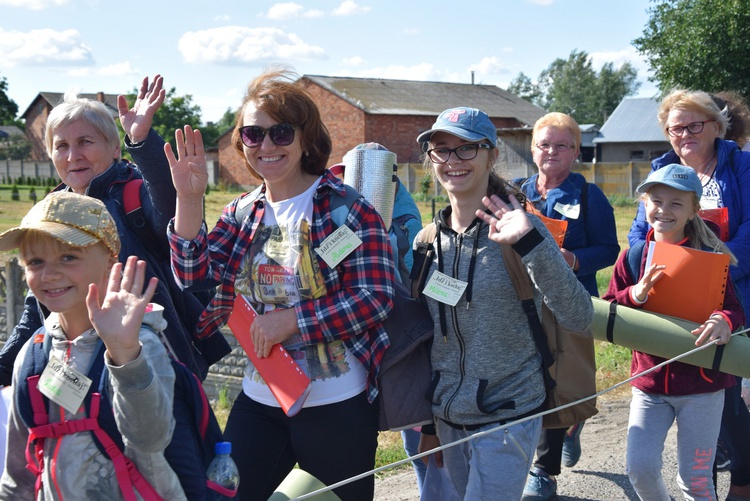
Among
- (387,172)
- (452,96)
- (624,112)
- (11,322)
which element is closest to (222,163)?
(452,96)

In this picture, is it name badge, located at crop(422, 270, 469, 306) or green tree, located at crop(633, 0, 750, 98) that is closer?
name badge, located at crop(422, 270, 469, 306)

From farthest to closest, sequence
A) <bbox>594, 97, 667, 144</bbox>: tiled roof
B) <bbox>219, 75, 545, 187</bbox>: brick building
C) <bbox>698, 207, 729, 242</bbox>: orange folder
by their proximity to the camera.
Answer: <bbox>594, 97, 667, 144</bbox>: tiled roof, <bbox>219, 75, 545, 187</bbox>: brick building, <bbox>698, 207, 729, 242</bbox>: orange folder

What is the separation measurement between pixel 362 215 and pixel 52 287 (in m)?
1.17

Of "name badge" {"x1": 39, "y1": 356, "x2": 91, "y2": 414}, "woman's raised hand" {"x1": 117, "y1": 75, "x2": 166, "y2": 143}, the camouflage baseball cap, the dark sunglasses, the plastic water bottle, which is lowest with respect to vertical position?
the plastic water bottle

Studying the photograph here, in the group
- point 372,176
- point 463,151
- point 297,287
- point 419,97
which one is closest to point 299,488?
point 297,287

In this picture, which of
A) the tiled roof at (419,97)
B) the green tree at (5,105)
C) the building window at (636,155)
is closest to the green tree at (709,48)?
the tiled roof at (419,97)

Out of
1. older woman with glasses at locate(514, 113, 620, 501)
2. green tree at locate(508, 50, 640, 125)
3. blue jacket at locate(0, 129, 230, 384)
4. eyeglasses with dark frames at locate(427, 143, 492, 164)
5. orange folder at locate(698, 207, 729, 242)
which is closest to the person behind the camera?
blue jacket at locate(0, 129, 230, 384)

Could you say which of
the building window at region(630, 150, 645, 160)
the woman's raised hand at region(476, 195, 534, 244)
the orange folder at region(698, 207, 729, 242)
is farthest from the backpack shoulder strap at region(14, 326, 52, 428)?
the building window at region(630, 150, 645, 160)

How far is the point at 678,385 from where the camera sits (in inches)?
139

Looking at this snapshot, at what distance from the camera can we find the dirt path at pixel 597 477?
14.8 feet

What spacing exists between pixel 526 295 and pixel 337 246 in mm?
735

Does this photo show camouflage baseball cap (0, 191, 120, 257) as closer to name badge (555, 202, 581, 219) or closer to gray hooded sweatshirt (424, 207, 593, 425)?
gray hooded sweatshirt (424, 207, 593, 425)

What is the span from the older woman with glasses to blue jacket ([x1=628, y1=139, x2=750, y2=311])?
1.02 feet

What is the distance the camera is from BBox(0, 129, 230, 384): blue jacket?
2.87 meters
